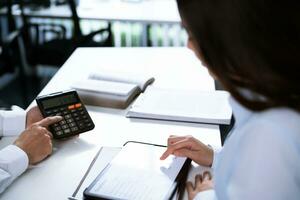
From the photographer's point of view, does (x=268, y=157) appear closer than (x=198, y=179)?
Yes

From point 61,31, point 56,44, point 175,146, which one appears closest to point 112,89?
point 175,146

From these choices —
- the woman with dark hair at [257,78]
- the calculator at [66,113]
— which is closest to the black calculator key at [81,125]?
the calculator at [66,113]

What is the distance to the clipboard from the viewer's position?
32.2 inches

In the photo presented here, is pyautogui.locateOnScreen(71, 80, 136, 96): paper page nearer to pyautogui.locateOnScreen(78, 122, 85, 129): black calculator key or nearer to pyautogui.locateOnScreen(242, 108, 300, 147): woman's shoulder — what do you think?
pyautogui.locateOnScreen(78, 122, 85, 129): black calculator key

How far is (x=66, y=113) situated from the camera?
1104 mm

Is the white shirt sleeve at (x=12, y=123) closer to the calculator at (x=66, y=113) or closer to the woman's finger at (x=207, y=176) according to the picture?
the calculator at (x=66, y=113)

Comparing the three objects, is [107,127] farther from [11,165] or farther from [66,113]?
[11,165]

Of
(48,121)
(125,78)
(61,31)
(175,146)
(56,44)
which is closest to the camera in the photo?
(175,146)

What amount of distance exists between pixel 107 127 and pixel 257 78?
2.10ft

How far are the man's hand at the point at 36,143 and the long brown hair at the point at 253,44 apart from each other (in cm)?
54

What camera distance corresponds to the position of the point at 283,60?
575mm

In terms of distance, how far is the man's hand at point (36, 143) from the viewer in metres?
0.97

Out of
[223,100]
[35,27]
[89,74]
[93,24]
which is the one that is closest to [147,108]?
[223,100]

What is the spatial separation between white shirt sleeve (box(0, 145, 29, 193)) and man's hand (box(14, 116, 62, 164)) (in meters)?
0.03
